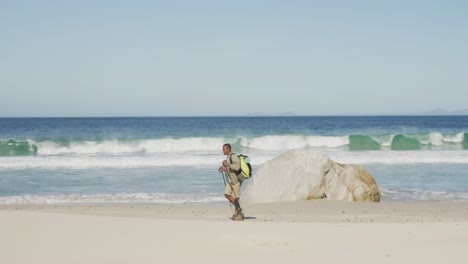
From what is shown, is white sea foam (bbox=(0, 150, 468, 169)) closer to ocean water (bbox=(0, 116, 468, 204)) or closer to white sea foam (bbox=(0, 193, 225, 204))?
ocean water (bbox=(0, 116, 468, 204))

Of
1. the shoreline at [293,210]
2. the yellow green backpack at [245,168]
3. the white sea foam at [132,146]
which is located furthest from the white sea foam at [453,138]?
the yellow green backpack at [245,168]

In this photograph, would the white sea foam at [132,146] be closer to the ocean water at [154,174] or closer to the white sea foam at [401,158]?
the ocean water at [154,174]

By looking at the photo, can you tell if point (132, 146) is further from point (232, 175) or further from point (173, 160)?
point (232, 175)

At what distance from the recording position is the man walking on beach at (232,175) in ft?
32.7

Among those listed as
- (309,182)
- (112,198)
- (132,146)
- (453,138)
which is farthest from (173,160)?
(453,138)

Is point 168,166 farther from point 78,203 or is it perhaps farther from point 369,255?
point 369,255

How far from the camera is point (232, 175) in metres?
10.1

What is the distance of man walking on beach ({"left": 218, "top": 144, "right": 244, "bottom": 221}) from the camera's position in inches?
392

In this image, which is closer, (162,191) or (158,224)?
(158,224)

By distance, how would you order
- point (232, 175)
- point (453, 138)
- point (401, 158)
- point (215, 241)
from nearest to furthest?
point (215, 241) → point (232, 175) → point (401, 158) → point (453, 138)

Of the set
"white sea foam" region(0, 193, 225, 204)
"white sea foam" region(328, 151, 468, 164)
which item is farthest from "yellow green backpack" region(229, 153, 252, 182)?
"white sea foam" region(328, 151, 468, 164)

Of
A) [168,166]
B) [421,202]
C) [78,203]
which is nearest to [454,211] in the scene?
[421,202]

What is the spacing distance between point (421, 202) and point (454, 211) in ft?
5.49

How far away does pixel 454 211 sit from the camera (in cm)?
1240
